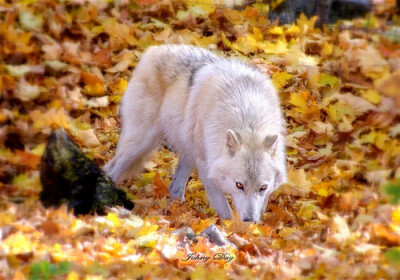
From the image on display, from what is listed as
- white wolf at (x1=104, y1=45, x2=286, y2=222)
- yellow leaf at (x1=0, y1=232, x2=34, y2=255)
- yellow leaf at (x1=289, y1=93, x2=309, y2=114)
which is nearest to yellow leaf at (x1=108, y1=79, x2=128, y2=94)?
white wolf at (x1=104, y1=45, x2=286, y2=222)

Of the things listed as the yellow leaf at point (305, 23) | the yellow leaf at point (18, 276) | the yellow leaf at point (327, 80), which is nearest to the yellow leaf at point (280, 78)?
the yellow leaf at point (327, 80)

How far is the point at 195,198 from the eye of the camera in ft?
25.1

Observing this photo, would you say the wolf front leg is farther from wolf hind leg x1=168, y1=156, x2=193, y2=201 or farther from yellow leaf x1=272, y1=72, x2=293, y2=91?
yellow leaf x1=272, y1=72, x2=293, y2=91

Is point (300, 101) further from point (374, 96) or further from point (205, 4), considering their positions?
point (205, 4)

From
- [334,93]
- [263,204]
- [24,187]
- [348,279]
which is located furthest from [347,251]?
[334,93]

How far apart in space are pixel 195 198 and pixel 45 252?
392 centimetres

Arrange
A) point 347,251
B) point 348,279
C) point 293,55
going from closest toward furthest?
point 348,279 → point 347,251 → point 293,55

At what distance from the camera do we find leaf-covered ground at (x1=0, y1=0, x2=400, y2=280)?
4.02m

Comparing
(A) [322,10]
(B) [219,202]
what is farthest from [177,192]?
(A) [322,10]

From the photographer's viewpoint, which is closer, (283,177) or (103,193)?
(103,193)

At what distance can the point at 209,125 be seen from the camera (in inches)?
252

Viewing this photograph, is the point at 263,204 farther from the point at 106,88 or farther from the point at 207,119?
the point at 106,88

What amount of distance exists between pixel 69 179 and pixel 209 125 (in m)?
1.80

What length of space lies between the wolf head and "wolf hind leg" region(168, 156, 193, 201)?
4.43 ft
